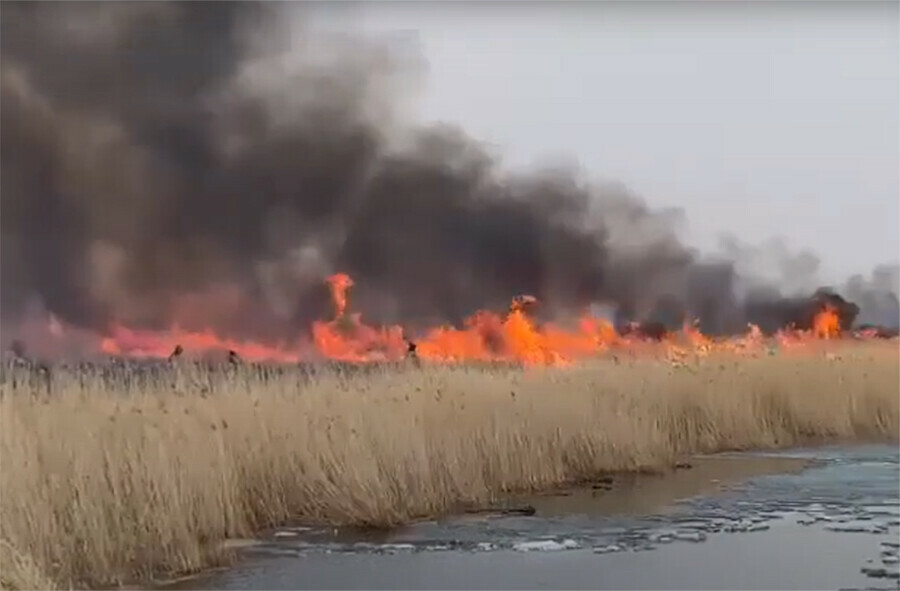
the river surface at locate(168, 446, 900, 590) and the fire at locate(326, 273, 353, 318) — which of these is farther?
the fire at locate(326, 273, 353, 318)

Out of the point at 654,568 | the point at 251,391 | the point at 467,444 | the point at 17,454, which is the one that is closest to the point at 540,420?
the point at 467,444

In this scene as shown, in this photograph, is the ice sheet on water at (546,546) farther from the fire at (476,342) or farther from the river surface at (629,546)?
the fire at (476,342)

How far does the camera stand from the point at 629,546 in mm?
5004

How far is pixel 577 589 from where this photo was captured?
4.28 m

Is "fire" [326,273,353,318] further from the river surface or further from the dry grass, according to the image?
the river surface

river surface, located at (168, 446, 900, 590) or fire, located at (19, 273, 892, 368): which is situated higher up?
fire, located at (19, 273, 892, 368)

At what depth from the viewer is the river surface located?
443 cm

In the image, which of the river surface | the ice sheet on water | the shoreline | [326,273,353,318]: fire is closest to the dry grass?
the shoreline

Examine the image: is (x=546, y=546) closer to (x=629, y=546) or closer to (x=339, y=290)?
(x=629, y=546)

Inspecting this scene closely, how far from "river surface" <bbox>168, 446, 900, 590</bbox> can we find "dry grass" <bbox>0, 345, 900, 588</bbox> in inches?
11.7

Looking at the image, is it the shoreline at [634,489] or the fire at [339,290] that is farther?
the fire at [339,290]

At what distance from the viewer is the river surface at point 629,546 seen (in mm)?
4434

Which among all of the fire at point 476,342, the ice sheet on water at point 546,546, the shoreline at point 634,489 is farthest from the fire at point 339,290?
the ice sheet on water at point 546,546

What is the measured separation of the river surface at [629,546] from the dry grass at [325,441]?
30 centimetres
